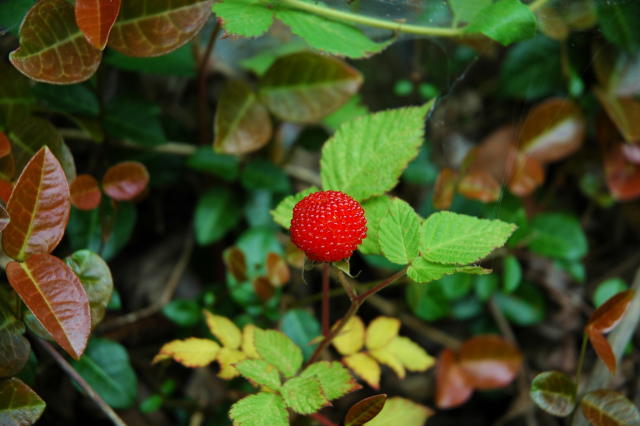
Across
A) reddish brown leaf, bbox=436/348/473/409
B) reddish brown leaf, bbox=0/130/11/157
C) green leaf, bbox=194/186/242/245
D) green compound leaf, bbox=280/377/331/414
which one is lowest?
reddish brown leaf, bbox=436/348/473/409

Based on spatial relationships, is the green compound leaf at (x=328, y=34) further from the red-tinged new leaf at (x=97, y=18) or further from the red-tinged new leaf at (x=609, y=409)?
the red-tinged new leaf at (x=609, y=409)

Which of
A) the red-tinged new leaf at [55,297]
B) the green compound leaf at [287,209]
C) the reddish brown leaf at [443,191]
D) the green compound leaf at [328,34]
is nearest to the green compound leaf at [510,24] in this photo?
the green compound leaf at [328,34]

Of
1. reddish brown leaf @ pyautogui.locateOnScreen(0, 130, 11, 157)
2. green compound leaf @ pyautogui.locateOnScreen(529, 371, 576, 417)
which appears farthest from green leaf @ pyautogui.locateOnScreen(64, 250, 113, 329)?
green compound leaf @ pyautogui.locateOnScreen(529, 371, 576, 417)

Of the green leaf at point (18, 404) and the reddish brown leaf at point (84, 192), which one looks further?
the reddish brown leaf at point (84, 192)

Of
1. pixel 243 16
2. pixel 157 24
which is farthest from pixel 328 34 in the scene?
pixel 157 24

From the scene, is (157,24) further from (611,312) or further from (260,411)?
(611,312)

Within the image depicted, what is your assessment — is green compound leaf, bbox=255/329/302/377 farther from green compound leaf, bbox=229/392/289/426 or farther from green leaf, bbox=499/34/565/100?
green leaf, bbox=499/34/565/100
